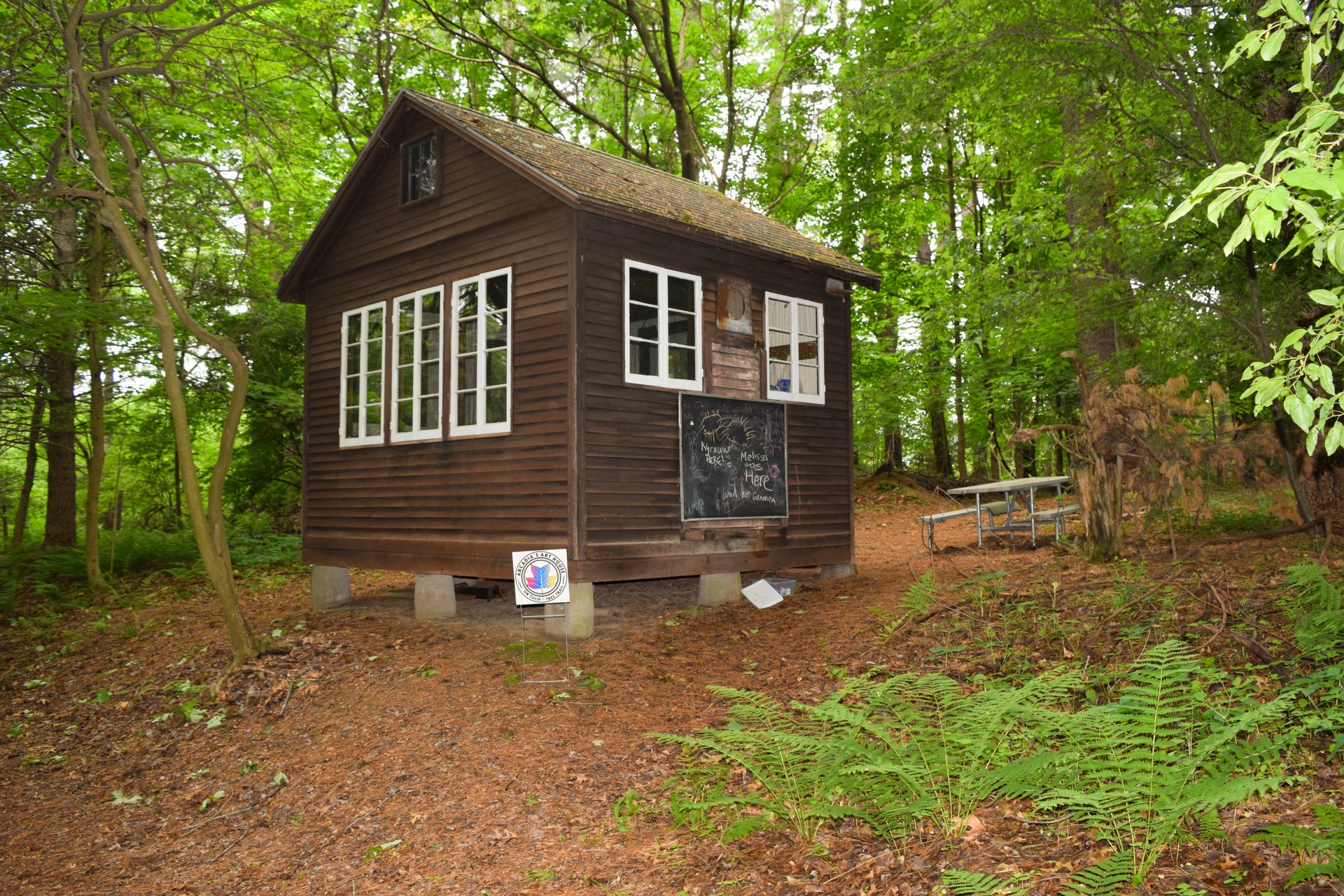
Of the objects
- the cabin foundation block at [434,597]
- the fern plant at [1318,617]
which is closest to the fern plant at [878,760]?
the fern plant at [1318,617]

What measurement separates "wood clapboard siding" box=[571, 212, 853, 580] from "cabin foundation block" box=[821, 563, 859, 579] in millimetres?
301

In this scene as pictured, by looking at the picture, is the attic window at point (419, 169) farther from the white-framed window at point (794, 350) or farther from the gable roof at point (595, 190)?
the white-framed window at point (794, 350)

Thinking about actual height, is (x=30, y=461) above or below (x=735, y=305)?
below

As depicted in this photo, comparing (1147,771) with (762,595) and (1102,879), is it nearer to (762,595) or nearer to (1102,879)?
(1102,879)

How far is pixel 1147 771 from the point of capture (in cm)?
411

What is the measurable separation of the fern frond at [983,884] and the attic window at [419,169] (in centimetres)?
1034

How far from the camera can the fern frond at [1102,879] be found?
3.32m

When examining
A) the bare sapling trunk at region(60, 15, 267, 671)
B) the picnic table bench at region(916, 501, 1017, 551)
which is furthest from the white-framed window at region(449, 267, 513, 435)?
the picnic table bench at region(916, 501, 1017, 551)

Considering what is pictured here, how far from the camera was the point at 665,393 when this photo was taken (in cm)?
1048

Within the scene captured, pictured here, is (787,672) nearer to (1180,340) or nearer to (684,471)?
(684,471)

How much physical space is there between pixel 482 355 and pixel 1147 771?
8328 millimetres

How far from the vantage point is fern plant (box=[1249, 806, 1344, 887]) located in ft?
10.3

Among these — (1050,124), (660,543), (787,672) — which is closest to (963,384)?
(1050,124)

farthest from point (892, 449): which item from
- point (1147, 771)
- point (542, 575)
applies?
point (1147, 771)
